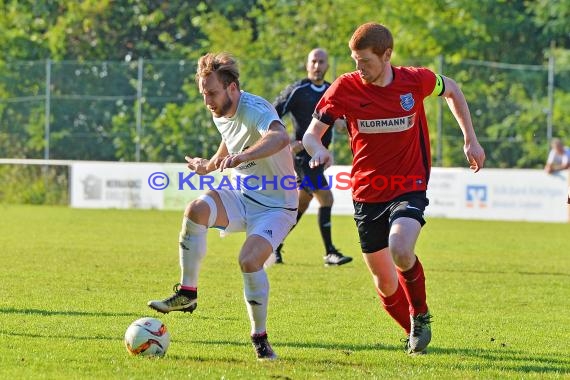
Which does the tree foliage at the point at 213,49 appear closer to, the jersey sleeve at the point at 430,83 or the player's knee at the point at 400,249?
the jersey sleeve at the point at 430,83

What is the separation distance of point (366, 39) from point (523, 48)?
92.1 ft

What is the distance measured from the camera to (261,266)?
22.2ft

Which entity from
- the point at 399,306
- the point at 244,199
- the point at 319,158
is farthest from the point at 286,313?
the point at 319,158

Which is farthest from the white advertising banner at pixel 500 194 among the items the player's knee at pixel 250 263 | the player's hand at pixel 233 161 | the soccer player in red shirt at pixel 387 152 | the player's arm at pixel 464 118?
the player's hand at pixel 233 161

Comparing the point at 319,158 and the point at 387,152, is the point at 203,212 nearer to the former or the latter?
the point at 319,158

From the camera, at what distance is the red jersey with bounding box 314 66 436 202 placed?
7137 mm

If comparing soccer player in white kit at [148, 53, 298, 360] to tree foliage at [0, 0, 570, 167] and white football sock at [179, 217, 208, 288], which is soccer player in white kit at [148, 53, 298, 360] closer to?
white football sock at [179, 217, 208, 288]

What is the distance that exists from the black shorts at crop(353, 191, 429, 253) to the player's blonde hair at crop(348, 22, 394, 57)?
87 cm

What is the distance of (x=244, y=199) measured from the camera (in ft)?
23.5

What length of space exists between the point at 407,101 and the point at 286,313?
256 centimetres

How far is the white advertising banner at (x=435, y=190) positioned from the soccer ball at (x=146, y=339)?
15.2 m

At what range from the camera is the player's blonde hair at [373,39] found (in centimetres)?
687

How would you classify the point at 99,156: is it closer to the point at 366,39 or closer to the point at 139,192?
the point at 139,192

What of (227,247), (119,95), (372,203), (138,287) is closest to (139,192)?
(119,95)
